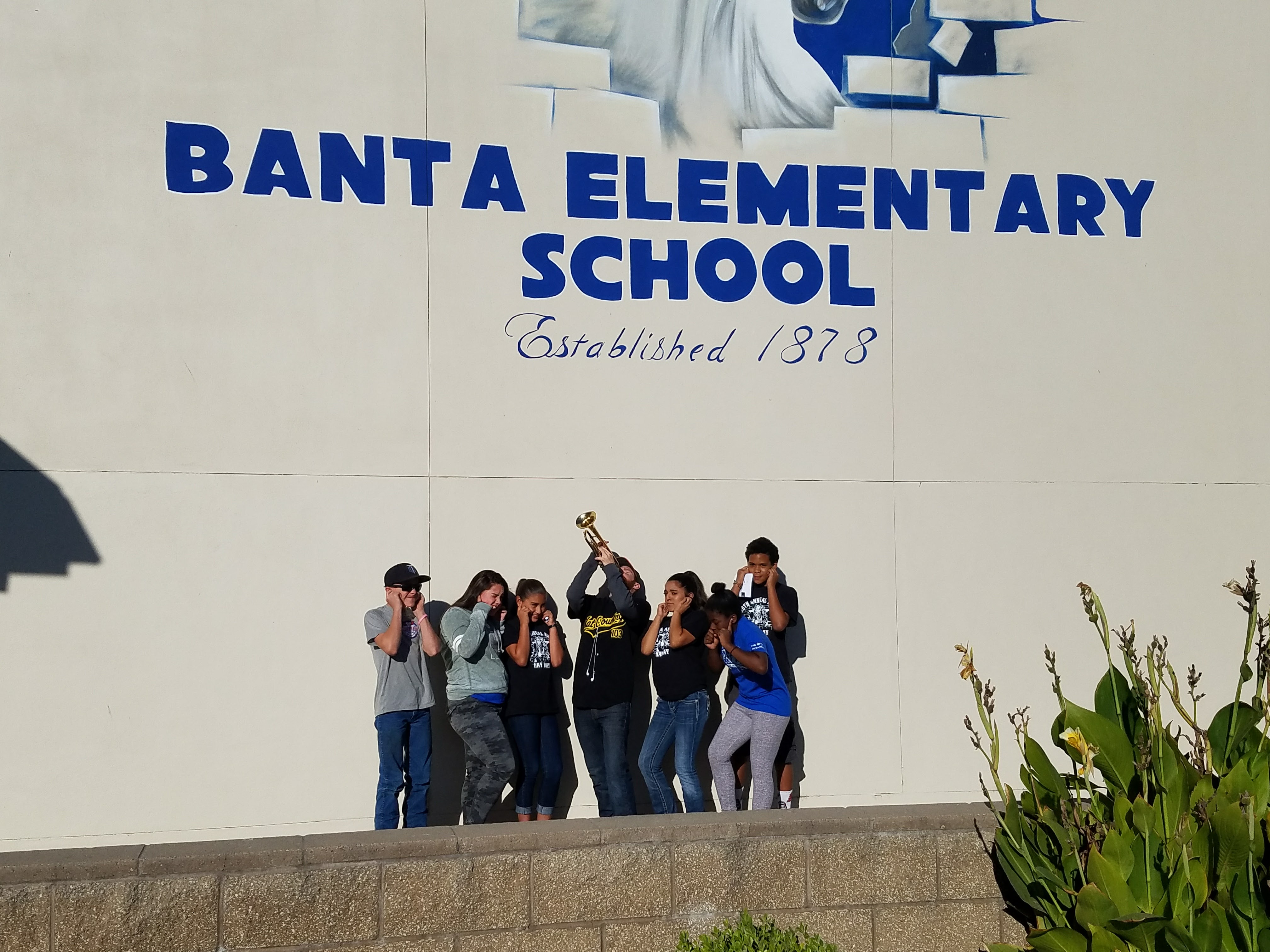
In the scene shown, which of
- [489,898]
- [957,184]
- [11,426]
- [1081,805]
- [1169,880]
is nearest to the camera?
[1169,880]

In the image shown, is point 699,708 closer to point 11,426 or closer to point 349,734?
point 349,734

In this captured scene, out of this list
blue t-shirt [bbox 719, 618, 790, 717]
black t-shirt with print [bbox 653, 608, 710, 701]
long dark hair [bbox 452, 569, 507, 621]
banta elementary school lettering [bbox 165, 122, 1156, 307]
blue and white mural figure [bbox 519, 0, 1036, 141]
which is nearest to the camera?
blue t-shirt [bbox 719, 618, 790, 717]

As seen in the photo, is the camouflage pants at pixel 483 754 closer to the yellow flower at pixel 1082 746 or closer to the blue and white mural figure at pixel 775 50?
the blue and white mural figure at pixel 775 50

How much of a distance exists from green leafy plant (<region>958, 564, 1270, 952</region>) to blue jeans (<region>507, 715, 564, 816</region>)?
5.03 m

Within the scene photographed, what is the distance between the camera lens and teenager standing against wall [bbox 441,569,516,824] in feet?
29.6

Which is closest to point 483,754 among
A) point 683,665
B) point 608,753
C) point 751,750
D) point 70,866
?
point 608,753

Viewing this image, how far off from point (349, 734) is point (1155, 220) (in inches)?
287

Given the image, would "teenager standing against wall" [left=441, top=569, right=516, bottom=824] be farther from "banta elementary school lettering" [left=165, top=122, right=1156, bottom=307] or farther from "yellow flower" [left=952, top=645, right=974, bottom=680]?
"yellow flower" [left=952, top=645, right=974, bottom=680]

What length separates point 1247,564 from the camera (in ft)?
36.3

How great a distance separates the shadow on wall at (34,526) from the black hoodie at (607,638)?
3226mm

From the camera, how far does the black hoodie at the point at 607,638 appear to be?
941cm

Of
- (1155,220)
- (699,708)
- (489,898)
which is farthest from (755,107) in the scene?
(489,898)

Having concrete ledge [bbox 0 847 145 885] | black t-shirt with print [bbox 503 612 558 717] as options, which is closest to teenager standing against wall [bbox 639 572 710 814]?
black t-shirt with print [bbox 503 612 558 717]

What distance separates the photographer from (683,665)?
934 centimetres
